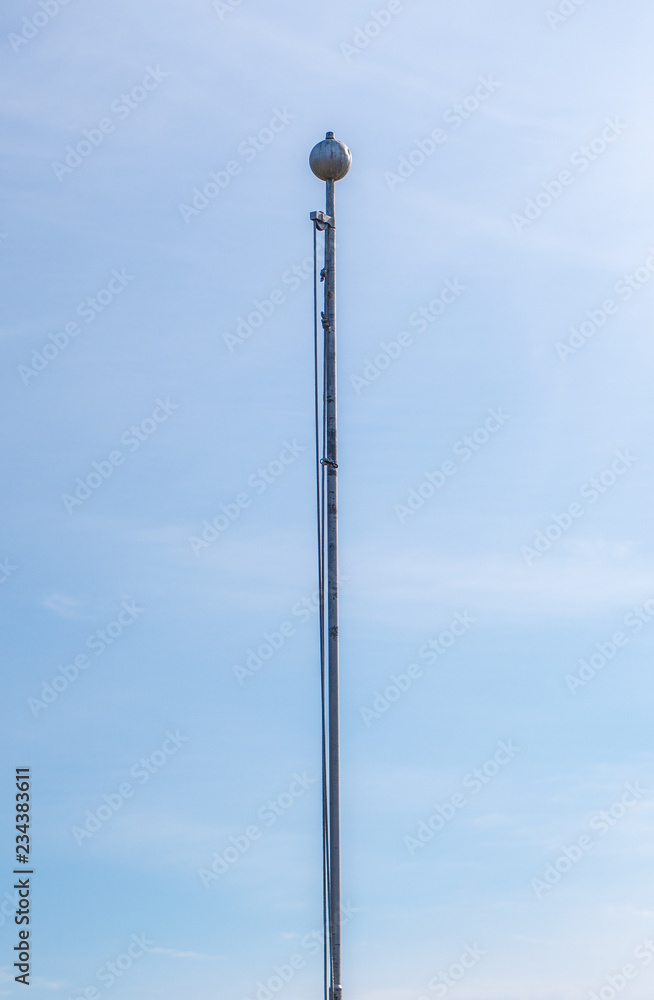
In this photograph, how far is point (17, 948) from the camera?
30.7 metres

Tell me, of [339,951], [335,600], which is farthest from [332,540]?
[339,951]

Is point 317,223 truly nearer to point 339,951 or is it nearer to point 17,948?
point 339,951

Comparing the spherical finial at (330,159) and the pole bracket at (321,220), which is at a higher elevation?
the spherical finial at (330,159)

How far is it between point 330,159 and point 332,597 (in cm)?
694

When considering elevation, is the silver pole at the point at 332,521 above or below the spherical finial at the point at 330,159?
below

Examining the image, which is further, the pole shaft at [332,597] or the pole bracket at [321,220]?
the pole bracket at [321,220]

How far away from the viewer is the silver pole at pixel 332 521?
63.1 feet

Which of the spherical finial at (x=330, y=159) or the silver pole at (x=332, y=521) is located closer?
the silver pole at (x=332, y=521)

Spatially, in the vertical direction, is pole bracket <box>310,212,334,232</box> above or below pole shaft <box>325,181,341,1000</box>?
above

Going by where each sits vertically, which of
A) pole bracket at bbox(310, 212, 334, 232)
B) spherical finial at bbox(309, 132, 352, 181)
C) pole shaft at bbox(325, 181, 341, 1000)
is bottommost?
pole shaft at bbox(325, 181, 341, 1000)

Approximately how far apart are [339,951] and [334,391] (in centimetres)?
853

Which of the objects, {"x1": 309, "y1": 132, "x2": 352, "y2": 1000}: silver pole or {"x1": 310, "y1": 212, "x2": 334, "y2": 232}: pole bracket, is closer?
{"x1": 309, "y1": 132, "x2": 352, "y2": 1000}: silver pole

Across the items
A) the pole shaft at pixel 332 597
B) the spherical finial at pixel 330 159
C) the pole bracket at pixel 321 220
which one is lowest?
the pole shaft at pixel 332 597

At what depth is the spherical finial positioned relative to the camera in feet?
70.1
